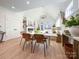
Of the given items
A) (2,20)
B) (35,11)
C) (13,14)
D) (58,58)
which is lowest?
(58,58)

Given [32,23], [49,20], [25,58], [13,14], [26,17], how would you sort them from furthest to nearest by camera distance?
[49,20], [32,23], [26,17], [13,14], [25,58]

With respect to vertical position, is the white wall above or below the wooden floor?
above

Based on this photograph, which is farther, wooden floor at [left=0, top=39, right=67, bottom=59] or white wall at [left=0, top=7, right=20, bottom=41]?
white wall at [left=0, top=7, right=20, bottom=41]

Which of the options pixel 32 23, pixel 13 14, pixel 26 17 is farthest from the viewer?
pixel 32 23

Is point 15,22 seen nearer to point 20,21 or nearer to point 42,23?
point 20,21

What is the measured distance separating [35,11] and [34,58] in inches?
355

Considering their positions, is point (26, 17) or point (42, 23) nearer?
point (26, 17)

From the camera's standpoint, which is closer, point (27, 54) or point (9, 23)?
point (27, 54)

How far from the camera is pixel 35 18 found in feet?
42.6

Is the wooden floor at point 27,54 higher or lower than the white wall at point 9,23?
lower

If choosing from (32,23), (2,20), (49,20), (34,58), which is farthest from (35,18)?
(34,58)

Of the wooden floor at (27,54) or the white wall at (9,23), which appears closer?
the wooden floor at (27,54)

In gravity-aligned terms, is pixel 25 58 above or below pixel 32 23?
below

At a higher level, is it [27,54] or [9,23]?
[9,23]
